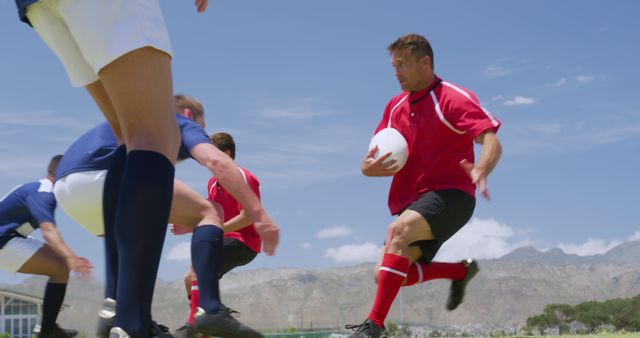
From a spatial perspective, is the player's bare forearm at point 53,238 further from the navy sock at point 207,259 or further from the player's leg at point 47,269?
the navy sock at point 207,259

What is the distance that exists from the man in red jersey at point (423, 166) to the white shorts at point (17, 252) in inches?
128

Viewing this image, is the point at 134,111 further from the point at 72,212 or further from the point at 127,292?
the point at 72,212

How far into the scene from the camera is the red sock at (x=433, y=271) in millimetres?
6539

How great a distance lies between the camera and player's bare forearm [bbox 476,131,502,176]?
5715 mm

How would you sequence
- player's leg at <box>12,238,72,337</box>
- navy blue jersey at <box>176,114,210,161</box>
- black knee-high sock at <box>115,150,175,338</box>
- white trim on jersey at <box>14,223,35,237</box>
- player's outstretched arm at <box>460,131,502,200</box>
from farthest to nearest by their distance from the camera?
white trim on jersey at <box>14,223,35,237</box> < player's leg at <box>12,238,72,337</box> < player's outstretched arm at <box>460,131,502,200</box> < navy blue jersey at <box>176,114,210,161</box> < black knee-high sock at <box>115,150,175,338</box>

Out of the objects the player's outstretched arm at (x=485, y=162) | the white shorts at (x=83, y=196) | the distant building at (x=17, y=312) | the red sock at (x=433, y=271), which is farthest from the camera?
the distant building at (x=17, y=312)

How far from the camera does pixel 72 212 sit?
16.1 ft

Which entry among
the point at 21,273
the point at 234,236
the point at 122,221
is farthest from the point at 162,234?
the point at 21,273

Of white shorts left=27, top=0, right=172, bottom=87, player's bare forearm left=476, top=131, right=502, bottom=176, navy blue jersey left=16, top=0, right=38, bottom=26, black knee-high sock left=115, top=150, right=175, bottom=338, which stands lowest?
black knee-high sock left=115, top=150, right=175, bottom=338

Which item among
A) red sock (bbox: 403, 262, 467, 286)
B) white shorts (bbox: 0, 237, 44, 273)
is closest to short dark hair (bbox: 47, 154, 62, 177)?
white shorts (bbox: 0, 237, 44, 273)

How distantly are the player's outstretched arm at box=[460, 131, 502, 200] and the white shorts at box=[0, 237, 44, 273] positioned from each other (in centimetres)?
412

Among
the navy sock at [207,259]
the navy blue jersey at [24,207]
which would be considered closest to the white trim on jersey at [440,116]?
the navy sock at [207,259]

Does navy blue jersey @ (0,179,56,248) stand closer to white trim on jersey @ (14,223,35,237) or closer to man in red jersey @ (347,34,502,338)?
white trim on jersey @ (14,223,35,237)

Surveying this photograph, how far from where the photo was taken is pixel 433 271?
6.79 m
